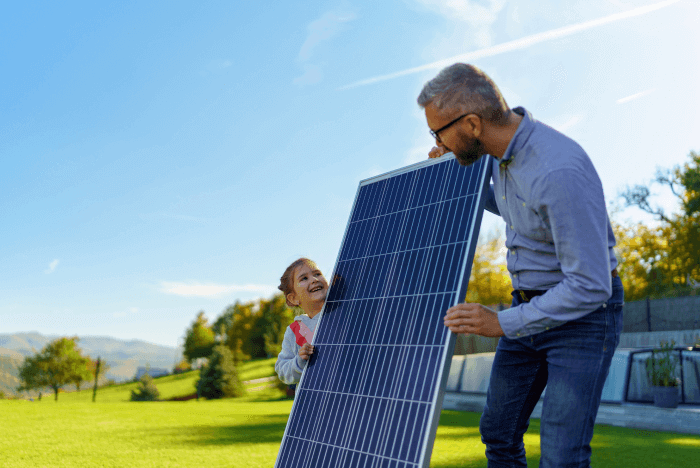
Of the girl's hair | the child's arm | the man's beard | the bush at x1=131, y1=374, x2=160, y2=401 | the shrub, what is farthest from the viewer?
the bush at x1=131, y1=374, x2=160, y2=401

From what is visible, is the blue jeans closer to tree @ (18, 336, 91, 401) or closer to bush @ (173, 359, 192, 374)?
tree @ (18, 336, 91, 401)

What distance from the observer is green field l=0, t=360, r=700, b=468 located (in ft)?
25.1

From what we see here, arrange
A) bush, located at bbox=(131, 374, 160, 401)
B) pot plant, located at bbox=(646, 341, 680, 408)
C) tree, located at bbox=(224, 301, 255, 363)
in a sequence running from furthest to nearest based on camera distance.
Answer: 1. tree, located at bbox=(224, 301, 255, 363)
2. bush, located at bbox=(131, 374, 160, 401)
3. pot plant, located at bbox=(646, 341, 680, 408)

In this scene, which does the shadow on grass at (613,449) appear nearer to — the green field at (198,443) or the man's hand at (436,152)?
the green field at (198,443)

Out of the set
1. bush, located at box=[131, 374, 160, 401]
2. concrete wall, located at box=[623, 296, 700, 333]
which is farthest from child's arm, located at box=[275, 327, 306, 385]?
bush, located at box=[131, 374, 160, 401]

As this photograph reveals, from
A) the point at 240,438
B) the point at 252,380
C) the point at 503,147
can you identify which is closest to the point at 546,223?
the point at 503,147

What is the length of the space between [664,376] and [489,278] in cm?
3935

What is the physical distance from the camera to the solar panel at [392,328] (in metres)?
3.21

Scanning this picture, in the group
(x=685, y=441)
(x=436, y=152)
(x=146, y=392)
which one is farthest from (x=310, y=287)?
(x=146, y=392)

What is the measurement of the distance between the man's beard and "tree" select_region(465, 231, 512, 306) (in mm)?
47212

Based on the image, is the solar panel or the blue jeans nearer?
the blue jeans

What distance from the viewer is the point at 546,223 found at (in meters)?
2.85

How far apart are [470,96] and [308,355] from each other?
2520 millimetres

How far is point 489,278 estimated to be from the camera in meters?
50.7
